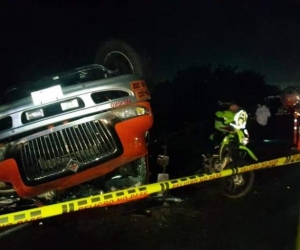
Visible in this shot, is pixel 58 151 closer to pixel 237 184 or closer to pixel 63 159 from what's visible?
pixel 63 159

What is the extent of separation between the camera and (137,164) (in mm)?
5406

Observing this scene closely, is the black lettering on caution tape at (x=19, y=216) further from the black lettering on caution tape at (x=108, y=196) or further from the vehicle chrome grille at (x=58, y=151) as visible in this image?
the black lettering on caution tape at (x=108, y=196)

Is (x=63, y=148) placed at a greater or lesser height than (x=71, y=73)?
lesser

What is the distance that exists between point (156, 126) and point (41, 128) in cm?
695

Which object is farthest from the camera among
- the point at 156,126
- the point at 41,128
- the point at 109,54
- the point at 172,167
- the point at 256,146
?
the point at 156,126

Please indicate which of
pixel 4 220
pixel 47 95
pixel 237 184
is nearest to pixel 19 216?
pixel 4 220

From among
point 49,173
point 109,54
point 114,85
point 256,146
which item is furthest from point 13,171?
point 256,146

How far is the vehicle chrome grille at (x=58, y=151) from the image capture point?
4898mm

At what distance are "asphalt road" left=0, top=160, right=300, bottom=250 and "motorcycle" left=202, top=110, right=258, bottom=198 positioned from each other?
156mm

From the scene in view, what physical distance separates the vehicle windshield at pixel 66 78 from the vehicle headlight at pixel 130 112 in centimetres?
53

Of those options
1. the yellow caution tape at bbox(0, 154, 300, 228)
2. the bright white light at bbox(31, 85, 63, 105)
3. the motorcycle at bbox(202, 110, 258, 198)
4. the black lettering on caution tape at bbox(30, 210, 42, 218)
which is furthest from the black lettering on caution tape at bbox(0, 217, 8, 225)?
the motorcycle at bbox(202, 110, 258, 198)

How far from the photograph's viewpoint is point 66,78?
5.39m

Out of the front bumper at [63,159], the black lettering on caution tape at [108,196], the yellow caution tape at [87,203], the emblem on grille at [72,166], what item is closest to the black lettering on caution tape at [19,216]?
the yellow caution tape at [87,203]

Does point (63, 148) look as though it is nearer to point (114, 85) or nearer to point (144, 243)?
point (114, 85)
